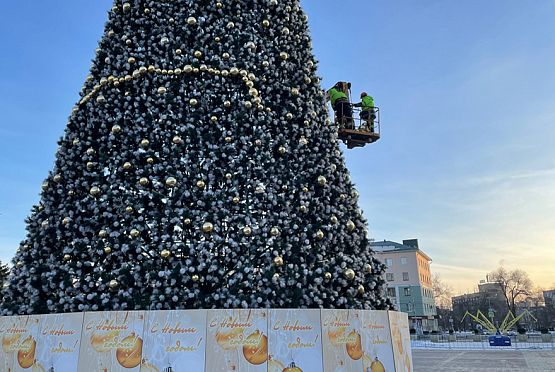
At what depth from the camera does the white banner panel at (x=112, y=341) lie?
525 centimetres

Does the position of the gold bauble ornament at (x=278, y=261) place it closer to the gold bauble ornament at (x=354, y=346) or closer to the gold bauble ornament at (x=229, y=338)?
the gold bauble ornament at (x=229, y=338)

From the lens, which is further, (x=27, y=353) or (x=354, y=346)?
(x=354, y=346)

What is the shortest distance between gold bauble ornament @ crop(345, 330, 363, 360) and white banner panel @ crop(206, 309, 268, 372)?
3.96 ft

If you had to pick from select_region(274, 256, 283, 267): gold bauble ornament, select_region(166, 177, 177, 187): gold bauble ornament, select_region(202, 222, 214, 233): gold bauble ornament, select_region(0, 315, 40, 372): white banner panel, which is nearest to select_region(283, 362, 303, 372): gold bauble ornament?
select_region(274, 256, 283, 267): gold bauble ornament

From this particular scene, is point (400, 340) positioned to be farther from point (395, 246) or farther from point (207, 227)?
point (395, 246)

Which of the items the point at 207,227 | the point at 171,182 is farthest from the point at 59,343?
the point at 171,182

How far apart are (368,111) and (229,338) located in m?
7.57

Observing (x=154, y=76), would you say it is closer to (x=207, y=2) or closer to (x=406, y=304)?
(x=207, y=2)

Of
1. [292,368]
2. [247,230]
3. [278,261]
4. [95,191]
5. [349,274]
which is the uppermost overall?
[95,191]

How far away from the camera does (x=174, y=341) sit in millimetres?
5285

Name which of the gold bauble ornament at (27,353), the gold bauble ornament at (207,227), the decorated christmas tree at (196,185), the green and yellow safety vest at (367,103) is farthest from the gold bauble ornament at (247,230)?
the green and yellow safety vest at (367,103)

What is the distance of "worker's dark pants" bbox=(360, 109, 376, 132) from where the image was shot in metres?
11.0

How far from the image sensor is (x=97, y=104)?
6816mm

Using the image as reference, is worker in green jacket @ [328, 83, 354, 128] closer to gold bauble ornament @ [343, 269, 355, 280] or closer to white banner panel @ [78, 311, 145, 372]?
gold bauble ornament @ [343, 269, 355, 280]
